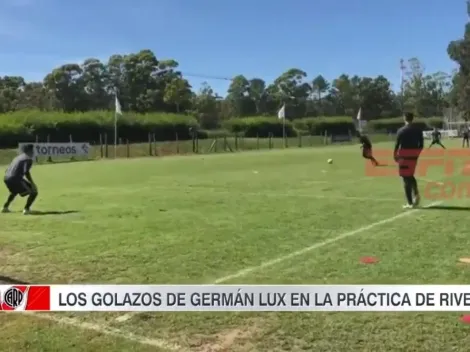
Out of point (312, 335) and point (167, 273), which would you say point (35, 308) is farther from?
point (312, 335)

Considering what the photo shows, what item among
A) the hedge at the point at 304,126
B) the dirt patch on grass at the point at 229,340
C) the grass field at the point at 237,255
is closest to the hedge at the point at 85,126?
the hedge at the point at 304,126

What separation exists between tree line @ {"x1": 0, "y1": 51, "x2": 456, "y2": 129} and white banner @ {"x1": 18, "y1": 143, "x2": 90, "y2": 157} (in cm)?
4939

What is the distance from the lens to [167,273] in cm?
706

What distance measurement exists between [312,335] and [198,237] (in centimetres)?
456

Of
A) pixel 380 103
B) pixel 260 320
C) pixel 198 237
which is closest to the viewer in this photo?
pixel 260 320

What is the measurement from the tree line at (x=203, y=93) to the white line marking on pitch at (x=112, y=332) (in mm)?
81471

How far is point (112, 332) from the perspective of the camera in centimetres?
506

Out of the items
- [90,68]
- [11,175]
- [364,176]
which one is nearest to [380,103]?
[90,68]

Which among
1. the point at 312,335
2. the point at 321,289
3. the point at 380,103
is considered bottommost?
the point at 312,335

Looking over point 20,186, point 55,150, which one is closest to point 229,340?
point 20,186

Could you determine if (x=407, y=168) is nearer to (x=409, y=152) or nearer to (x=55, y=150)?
(x=409, y=152)

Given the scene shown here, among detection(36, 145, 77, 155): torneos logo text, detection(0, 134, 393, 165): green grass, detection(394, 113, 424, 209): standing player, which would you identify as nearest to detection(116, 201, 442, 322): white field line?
detection(394, 113, 424, 209): standing player

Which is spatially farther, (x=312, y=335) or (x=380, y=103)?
(x=380, y=103)

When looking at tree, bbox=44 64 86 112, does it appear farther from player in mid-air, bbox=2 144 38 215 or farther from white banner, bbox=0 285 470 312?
white banner, bbox=0 285 470 312
